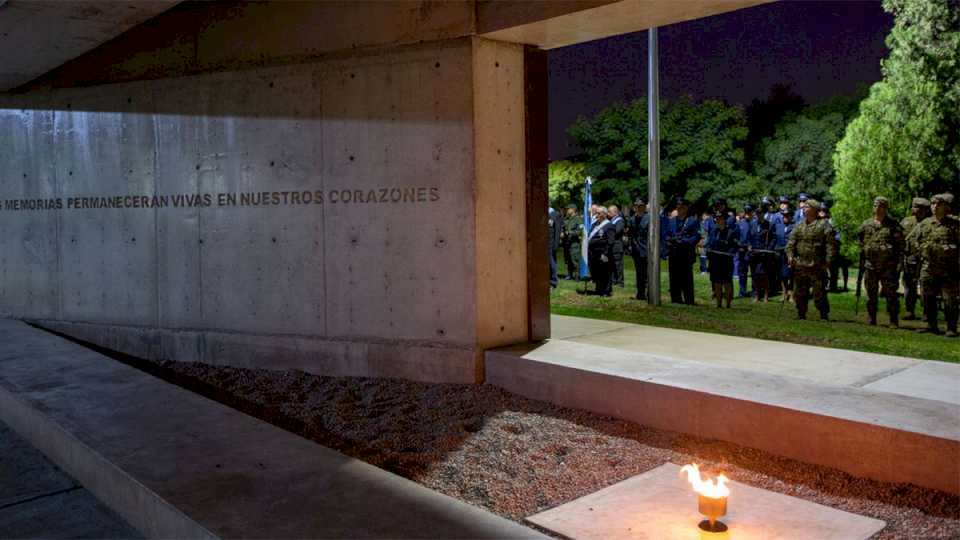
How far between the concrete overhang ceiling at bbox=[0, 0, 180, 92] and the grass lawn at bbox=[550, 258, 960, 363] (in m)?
6.78

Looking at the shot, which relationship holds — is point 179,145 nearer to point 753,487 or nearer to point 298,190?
point 298,190

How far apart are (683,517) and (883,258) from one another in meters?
8.83

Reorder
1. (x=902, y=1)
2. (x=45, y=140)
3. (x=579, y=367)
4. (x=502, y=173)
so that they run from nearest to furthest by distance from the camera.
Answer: (x=579, y=367)
(x=502, y=173)
(x=45, y=140)
(x=902, y=1)

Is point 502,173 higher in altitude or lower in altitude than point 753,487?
higher

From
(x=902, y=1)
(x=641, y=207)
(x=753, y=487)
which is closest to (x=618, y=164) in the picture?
(x=902, y=1)

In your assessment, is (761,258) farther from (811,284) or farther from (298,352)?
(298,352)

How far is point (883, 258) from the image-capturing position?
1127 cm

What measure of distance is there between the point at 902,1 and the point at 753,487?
63.1ft

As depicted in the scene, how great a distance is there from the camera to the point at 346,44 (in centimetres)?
708

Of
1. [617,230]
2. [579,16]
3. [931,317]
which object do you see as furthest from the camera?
[617,230]

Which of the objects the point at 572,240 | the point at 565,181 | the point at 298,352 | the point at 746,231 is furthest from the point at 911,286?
the point at 565,181

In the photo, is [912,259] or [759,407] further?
[912,259]

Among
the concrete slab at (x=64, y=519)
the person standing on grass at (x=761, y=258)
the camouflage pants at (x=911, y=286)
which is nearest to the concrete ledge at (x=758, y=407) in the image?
the concrete slab at (x=64, y=519)

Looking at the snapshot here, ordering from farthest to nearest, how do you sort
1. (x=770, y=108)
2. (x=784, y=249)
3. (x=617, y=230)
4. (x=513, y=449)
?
(x=770, y=108) → (x=617, y=230) → (x=784, y=249) → (x=513, y=449)
